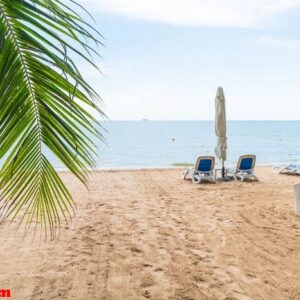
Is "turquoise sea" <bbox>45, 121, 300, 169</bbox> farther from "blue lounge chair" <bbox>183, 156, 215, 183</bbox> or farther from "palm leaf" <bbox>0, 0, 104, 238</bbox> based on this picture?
"blue lounge chair" <bbox>183, 156, 215, 183</bbox>

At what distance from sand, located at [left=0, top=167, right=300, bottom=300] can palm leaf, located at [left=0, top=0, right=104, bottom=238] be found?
2.42m

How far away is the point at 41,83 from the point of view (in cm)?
136

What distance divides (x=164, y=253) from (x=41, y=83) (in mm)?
3642

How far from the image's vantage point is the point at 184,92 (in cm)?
12431

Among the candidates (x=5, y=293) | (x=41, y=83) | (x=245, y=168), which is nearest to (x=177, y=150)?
(x=245, y=168)

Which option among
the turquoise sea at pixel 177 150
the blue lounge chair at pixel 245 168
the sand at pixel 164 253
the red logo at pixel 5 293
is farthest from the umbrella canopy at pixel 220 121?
the red logo at pixel 5 293

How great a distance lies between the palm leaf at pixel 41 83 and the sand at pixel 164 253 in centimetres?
242

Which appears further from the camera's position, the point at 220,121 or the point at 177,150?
the point at 177,150

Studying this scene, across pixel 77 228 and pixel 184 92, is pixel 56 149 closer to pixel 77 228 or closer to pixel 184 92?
pixel 77 228

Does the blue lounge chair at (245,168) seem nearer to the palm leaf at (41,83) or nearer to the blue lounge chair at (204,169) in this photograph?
the blue lounge chair at (204,169)

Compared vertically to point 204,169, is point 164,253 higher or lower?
lower

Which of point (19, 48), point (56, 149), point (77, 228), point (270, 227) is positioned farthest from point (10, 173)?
point (270, 227)

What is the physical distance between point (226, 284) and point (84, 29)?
316cm

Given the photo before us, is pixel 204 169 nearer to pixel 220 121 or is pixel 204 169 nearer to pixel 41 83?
pixel 220 121
